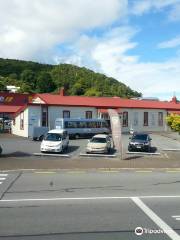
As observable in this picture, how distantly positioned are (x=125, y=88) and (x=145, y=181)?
105 metres

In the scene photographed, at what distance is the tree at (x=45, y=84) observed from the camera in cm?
12975

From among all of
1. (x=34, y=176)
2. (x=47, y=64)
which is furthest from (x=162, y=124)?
(x=47, y=64)

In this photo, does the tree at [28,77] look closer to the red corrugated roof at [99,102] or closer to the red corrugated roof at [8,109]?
the red corrugated roof at [8,109]

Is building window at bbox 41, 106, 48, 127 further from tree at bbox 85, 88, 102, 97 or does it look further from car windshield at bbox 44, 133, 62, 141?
tree at bbox 85, 88, 102, 97

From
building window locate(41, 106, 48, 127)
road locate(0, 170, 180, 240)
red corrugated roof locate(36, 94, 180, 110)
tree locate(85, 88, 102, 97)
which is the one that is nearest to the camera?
road locate(0, 170, 180, 240)

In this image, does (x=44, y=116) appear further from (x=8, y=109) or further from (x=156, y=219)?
(x=156, y=219)

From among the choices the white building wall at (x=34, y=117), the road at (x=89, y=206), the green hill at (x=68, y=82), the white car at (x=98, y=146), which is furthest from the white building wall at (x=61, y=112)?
the green hill at (x=68, y=82)

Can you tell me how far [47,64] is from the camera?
15988 cm

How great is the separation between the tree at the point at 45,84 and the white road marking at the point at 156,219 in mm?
116080

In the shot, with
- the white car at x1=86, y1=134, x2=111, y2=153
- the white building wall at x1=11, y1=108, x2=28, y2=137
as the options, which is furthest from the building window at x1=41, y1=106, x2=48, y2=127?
the white car at x1=86, y1=134, x2=111, y2=153

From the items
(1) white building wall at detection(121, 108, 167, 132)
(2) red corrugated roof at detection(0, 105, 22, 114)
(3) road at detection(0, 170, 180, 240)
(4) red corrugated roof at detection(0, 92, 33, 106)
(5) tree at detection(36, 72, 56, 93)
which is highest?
(5) tree at detection(36, 72, 56, 93)

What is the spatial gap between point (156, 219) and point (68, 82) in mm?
116987

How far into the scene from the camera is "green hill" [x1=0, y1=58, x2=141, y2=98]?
383 ft

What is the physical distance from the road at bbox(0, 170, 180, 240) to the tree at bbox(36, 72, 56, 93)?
109421 millimetres
